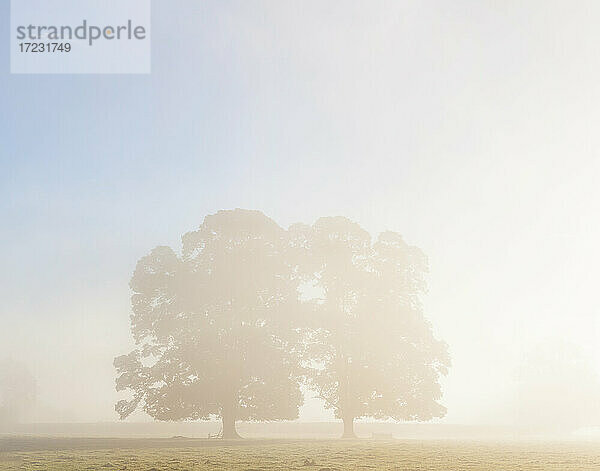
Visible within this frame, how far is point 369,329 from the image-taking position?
52438mm

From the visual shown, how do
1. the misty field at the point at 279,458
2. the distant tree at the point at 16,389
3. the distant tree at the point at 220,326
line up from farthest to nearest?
the distant tree at the point at 16,389
the distant tree at the point at 220,326
the misty field at the point at 279,458

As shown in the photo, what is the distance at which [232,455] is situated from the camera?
31484 millimetres

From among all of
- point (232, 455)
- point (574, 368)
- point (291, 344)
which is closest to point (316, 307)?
point (291, 344)

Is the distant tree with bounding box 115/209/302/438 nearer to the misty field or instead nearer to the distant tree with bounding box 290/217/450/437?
the distant tree with bounding box 290/217/450/437

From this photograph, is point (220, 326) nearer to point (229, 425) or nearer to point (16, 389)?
point (229, 425)

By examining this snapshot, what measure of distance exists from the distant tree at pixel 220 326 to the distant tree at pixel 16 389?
6094 centimetres

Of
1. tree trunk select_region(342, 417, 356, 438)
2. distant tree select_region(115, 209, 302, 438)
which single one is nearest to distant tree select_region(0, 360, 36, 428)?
distant tree select_region(115, 209, 302, 438)

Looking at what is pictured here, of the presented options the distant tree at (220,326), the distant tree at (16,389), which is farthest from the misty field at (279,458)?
the distant tree at (16,389)

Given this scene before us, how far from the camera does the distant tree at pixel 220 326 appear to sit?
49.6 metres

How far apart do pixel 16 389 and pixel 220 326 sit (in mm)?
69555

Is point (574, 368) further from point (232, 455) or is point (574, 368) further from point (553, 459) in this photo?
point (232, 455)

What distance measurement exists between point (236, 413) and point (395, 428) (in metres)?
38.3

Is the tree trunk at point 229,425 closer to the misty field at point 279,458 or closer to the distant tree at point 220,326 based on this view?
the distant tree at point 220,326

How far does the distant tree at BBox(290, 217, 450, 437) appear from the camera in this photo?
51188mm
